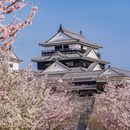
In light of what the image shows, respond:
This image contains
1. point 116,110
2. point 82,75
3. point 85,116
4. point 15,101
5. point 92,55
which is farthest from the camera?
point 92,55

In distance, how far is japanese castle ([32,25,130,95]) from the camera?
44.5 meters

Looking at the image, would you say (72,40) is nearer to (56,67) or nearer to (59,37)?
(59,37)

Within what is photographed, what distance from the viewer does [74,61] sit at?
188 ft

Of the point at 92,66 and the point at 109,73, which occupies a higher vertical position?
the point at 109,73

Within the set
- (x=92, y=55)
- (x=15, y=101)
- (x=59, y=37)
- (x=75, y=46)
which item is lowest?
(x=92, y=55)

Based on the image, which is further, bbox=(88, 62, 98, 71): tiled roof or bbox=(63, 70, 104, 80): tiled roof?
bbox=(88, 62, 98, 71): tiled roof

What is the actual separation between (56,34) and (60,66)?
506 inches

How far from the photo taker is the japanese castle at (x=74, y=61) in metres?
44.5

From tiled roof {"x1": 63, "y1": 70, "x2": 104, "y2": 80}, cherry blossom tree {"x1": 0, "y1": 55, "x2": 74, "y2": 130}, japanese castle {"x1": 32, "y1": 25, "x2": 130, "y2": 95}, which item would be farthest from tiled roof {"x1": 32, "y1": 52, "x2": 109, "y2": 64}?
cherry blossom tree {"x1": 0, "y1": 55, "x2": 74, "y2": 130}

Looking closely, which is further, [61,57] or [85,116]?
[61,57]

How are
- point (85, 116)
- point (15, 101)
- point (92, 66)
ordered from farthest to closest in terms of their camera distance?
point (92, 66), point (85, 116), point (15, 101)

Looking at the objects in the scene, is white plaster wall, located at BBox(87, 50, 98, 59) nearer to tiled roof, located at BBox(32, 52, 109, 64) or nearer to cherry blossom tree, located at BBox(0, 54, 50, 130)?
tiled roof, located at BBox(32, 52, 109, 64)

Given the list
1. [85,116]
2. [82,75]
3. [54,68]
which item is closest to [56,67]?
[54,68]

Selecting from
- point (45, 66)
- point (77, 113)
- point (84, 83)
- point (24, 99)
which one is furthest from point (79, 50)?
point (24, 99)
